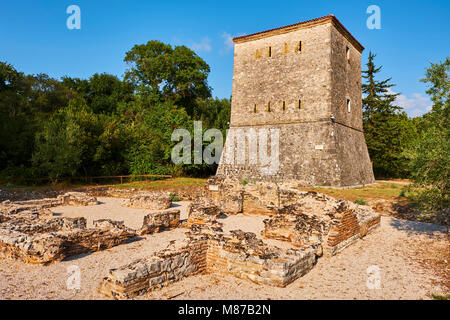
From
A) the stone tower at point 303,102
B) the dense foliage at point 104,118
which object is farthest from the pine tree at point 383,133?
the dense foliage at point 104,118

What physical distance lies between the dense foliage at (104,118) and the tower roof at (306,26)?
369 inches

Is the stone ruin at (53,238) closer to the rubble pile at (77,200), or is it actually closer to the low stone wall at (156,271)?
the low stone wall at (156,271)

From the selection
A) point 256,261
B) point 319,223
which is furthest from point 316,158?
point 256,261

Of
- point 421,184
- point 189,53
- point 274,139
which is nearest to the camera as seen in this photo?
point 421,184

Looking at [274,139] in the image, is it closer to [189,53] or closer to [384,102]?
[384,102]

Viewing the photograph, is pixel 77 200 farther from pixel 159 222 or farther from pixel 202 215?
pixel 202 215

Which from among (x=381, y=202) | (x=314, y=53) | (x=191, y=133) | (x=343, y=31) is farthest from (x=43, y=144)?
(x=343, y=31)

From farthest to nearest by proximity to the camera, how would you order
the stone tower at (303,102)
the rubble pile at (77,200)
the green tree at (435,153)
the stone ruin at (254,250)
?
the stone tower at (303,102), the rubble pile at (77,200), the green tree at (435,153), the stone ruin at (254,250)

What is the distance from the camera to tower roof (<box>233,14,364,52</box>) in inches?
779

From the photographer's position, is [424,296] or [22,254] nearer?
[424,296]

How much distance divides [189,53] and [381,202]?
98.7ft

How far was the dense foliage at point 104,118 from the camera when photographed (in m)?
20.5

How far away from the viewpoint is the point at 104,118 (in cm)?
2645

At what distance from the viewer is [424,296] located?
4844 millimetres
